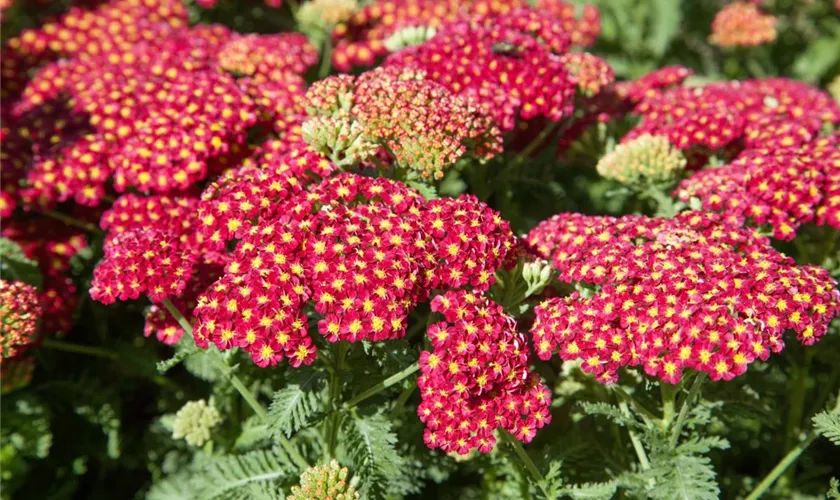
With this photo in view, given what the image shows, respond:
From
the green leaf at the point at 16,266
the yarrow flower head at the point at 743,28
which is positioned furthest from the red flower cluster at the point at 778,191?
the green leaf at the point at 16,266

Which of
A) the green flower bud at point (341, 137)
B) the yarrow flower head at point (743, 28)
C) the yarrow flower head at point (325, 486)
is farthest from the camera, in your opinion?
the yarrow flower head at point (743, 28)

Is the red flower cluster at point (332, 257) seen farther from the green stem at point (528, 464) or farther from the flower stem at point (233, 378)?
the green stem at point (528, 464)

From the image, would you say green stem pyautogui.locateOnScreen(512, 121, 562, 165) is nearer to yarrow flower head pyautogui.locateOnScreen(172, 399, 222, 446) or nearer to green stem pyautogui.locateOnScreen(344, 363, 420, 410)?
green stem pyautogui.locateOnScreen(344, 363, 420, 410)

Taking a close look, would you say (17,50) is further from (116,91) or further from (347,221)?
(347,221)

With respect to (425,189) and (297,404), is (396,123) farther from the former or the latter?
(297,404)

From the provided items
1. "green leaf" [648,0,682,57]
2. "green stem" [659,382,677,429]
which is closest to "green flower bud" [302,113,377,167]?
"green stem" [659,382,677,429]

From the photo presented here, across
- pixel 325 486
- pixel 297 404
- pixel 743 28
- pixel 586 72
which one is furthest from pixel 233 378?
pixel 743 28
